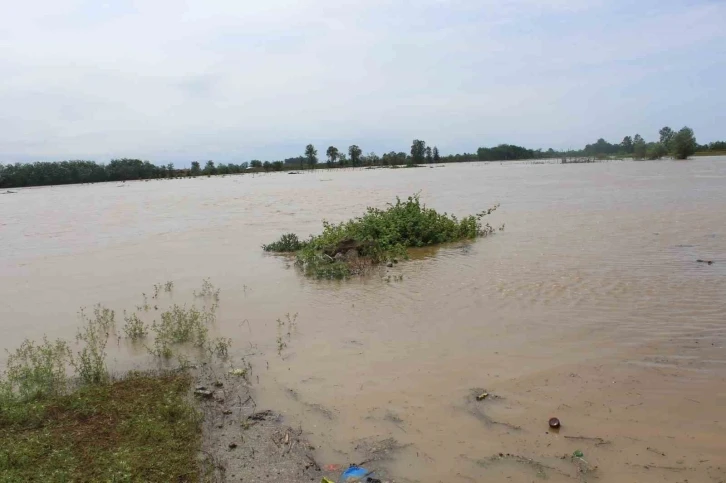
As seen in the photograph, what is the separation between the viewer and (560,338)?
5988mm

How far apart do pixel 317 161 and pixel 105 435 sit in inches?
4531

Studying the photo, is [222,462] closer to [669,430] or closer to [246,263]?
[669,430]

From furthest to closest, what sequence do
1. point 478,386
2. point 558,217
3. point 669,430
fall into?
point 558,217, point 478,386, point 669,430

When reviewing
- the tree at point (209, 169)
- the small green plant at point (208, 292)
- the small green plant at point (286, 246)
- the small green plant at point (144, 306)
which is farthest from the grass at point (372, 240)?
the tree at point (209, 169)

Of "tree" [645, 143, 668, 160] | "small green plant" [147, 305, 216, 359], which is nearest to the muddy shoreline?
"small green plant" [147, 305, 216, 359]

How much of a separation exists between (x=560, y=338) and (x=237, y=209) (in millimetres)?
22981

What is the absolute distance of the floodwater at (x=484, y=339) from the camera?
3885 millimetres

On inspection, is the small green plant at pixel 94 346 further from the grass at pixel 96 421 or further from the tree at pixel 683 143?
the tree at pixel 683 143

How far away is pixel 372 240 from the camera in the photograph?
38.1 ft

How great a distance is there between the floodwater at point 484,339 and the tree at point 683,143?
63620mm

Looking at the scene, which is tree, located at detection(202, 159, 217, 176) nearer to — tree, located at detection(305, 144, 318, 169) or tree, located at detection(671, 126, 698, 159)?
tree, located at detection(305, 144, 318, 169)

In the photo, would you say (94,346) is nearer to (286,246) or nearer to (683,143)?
(286,246)

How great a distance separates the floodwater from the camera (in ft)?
12.7

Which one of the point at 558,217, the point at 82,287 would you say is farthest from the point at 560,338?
the point at 558,217
